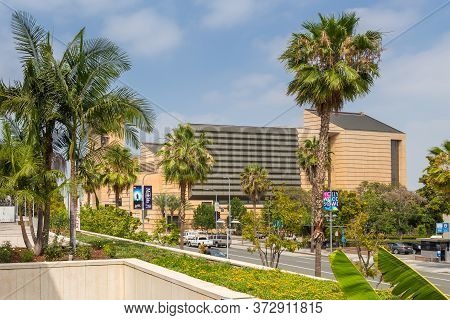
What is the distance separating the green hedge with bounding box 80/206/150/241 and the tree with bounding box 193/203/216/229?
50493 millimetres

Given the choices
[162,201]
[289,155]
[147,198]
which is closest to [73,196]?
[147,198]

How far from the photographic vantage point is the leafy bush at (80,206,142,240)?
3278cm

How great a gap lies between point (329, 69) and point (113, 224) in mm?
16625

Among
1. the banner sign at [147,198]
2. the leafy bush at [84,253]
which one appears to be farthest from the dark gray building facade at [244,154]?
the leafy bush at [84,253]

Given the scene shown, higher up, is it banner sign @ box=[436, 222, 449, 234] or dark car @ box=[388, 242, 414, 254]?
banner sign @ box=[436, 222, 449, 234]

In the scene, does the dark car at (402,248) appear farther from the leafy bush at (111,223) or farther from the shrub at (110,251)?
the shrub at (110,251)

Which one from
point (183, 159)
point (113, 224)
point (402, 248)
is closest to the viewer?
point (113, 224)

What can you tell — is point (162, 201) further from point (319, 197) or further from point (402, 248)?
point (319, 197)

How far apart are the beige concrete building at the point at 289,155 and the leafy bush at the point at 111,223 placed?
64821 millimetres

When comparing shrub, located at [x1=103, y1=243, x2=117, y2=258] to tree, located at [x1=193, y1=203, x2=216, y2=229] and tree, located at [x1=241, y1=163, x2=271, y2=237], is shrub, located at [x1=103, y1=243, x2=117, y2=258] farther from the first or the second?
tree, located at [x1=193, y1=203, x2=216, y2=229]

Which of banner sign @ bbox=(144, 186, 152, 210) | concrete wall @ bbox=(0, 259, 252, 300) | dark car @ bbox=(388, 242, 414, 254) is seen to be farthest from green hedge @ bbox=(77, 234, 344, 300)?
dark car @ bbox=(388, 242, 414, 254)

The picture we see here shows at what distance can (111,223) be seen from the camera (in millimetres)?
34438

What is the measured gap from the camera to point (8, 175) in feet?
59.5

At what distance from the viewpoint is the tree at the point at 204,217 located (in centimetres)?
9000
